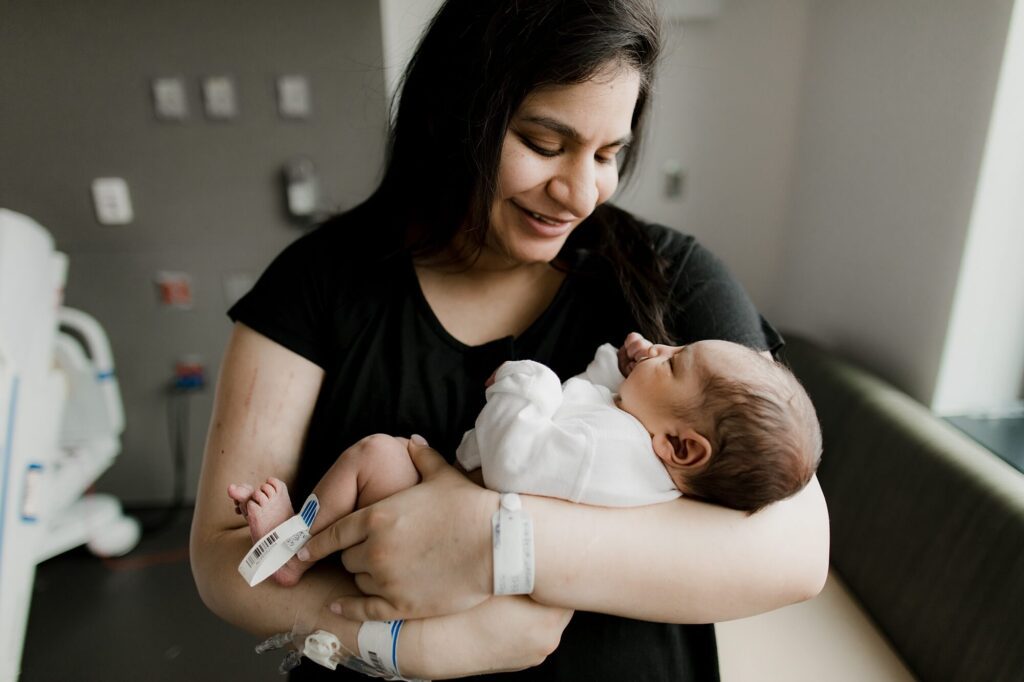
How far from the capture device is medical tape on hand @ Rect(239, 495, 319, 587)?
0.77 m

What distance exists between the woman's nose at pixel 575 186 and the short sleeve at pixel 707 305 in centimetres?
23

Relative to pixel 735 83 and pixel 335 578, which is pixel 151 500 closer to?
pixel 335 578

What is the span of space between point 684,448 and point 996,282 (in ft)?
3.94

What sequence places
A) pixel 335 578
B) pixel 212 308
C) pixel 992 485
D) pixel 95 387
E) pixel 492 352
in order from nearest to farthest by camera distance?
pixel 335 578 → pixel 492 352 → pixel 992 485 → pixel 95 387 → pixel 212 308

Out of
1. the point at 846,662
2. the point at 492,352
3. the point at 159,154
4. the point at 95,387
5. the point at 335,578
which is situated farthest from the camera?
the point at 159,154

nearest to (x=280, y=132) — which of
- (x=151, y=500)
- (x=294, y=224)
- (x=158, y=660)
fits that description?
(x=294, y=224)

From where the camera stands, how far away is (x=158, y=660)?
196 cm

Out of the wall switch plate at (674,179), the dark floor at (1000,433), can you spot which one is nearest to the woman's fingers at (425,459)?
the dark floor at (1000,433)

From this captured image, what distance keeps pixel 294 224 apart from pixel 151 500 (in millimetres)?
1401

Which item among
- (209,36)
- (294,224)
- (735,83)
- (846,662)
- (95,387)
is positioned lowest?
(846,662)

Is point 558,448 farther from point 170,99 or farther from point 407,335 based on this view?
point 170,99

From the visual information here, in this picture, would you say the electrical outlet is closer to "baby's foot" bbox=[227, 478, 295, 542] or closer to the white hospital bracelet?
"baby's foot" bbox=[227, 478, 295, 542]

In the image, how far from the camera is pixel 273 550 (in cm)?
78

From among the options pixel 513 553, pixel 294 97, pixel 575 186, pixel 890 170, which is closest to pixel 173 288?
pixel 294 97
